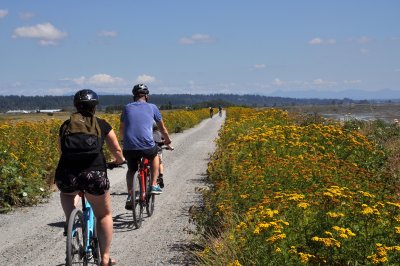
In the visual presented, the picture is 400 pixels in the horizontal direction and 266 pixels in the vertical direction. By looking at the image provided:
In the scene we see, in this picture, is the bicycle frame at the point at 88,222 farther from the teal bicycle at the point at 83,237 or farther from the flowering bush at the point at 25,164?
the flowering bush at the point at 25,164

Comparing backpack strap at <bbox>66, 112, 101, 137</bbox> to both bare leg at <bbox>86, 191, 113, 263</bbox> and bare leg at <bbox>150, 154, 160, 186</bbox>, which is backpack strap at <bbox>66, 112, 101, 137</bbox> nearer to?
bare leg at <bbox>86, 191, 113, 263</bbox>

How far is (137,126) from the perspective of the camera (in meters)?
8.20

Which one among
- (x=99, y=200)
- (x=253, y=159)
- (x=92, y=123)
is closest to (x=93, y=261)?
(x=99, y=200)

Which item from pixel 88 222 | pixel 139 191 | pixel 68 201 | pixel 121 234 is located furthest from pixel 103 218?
pixel 139 191

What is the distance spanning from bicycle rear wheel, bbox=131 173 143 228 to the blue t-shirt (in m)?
0.60

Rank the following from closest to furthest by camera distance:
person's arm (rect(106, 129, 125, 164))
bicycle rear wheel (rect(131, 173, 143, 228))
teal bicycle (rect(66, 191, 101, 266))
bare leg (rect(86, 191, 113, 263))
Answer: teal bicycle (rect(66, 191, 101, 266))
bare leg (rect(86, 191, 113, 263))
person's arm (rect(106, 129, 125, 164))
bicycle rear wheel (rect(131, 173, 143, 228))

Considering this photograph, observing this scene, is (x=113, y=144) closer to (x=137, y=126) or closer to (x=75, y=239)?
(x=75, y=239)

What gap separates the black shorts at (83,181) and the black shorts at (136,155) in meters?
3.27

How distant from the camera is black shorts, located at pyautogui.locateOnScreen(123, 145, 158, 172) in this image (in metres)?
8.24

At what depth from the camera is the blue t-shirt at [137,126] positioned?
26.8ft

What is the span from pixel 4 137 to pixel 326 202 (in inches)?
336

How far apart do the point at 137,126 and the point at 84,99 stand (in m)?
3.23

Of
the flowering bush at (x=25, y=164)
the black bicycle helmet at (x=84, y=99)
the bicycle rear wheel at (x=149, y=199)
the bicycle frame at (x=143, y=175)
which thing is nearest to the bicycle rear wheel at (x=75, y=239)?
the black bicycle helmet at (x=84, y=99)

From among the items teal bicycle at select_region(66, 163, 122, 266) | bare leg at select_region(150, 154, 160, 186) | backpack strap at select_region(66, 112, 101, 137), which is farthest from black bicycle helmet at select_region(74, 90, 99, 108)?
bare leg at select_region(150, 154, 160, 186)
